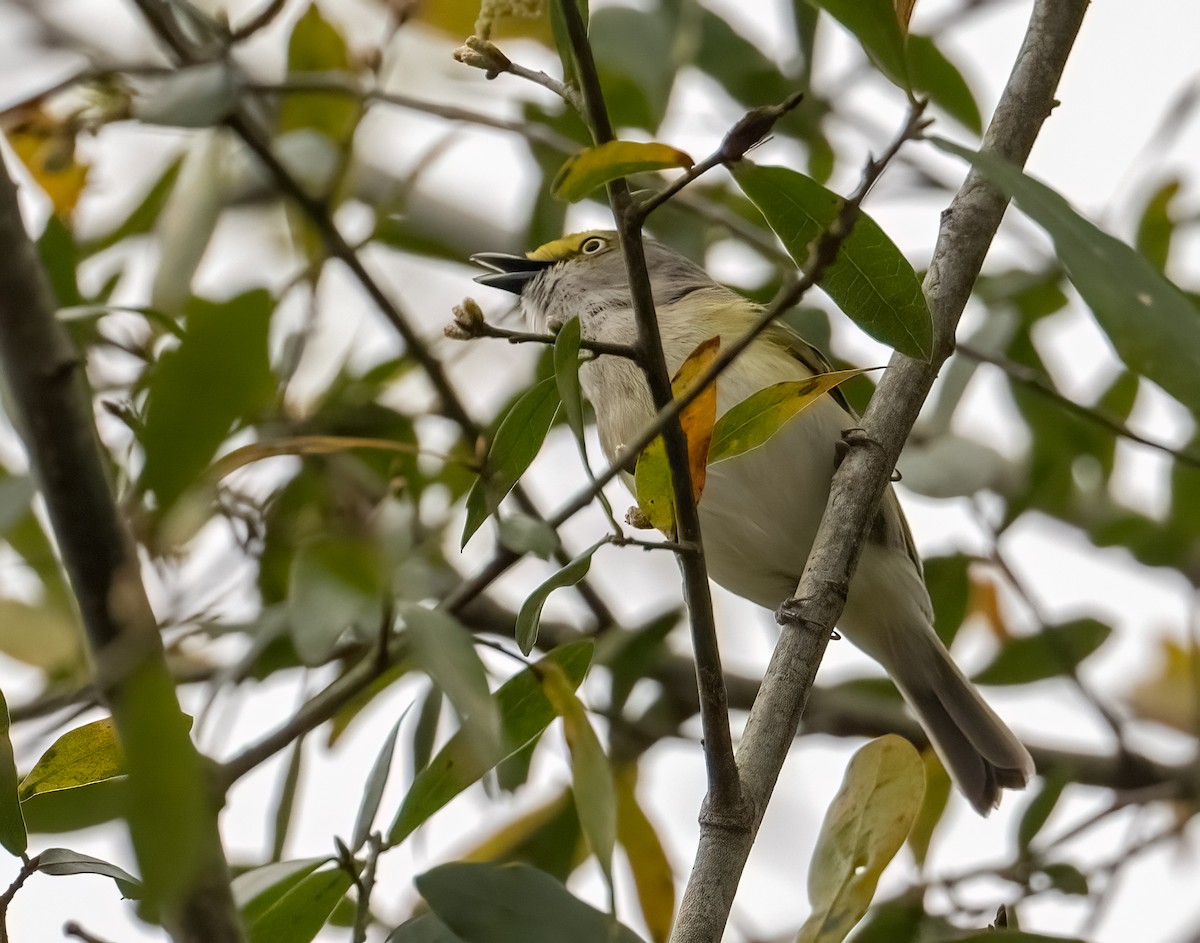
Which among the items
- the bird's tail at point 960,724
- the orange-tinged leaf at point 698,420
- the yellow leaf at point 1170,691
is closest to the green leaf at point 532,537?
the orange-tinged leaf at point 698,420

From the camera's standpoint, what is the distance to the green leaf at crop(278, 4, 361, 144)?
3.87m

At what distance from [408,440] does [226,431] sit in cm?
254

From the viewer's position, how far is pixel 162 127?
9.39 ft

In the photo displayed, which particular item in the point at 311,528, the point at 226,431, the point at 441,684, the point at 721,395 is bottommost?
the point at 441,684

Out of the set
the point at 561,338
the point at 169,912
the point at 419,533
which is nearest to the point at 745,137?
the point at 561,338

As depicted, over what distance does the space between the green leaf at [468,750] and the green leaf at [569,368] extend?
0.41m

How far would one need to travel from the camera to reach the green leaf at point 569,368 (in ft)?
6.61

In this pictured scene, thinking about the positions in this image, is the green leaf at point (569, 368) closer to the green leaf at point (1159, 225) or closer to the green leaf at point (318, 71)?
the green leaf at point (318, 71)

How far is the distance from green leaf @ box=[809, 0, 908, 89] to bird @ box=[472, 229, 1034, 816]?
1.85 m

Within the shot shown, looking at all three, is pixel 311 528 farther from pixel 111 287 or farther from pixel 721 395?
pixel 721 395

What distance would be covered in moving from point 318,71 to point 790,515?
5.83 feet

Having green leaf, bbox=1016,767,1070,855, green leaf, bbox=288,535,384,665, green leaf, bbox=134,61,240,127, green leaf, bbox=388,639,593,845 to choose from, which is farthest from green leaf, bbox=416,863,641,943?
green leaf, bbox=1016,767,1070,855

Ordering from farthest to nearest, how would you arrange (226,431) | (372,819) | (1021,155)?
(1021,155)
(372,819)
(226,431)

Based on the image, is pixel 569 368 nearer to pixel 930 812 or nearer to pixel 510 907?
pixel 510 907
